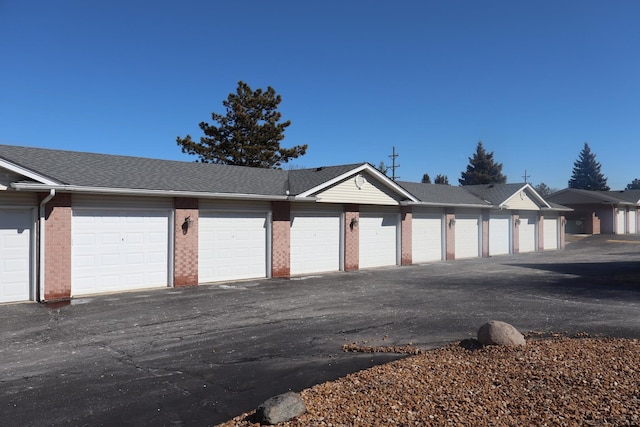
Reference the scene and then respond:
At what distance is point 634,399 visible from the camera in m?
4.89

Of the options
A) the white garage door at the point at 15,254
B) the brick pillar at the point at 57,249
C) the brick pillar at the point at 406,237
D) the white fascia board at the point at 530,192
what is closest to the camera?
the white garage door at the point at 15,254

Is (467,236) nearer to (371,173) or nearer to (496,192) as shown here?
(496,192)

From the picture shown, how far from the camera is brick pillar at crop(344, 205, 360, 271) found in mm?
19472

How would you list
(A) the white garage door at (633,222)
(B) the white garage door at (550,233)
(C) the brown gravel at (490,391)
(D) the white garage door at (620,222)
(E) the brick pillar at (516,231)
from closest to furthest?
(C) the brown gravel at (490,391)
(E) the brick pillar at (516,231)
(B) the white garage door at (550,233)
(D) the white garage door at (620,222)
(A) the white garage door at (633,222)

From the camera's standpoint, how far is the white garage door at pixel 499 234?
28125 mm

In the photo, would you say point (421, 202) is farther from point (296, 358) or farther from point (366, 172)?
point (296, 358)

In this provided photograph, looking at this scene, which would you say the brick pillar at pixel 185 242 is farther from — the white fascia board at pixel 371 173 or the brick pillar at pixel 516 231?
the brick pillar at pixel 516 231

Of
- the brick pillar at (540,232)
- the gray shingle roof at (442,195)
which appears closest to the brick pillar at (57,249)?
the gray shingle roof at (442,195)

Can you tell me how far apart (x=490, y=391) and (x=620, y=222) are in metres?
49.8

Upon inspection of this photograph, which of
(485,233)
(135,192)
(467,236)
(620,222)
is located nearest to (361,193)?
(135,192)

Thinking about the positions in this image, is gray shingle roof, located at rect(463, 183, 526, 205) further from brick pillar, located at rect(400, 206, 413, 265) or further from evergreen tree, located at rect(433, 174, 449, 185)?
evergreen tree, located at rect(433, 174, 449, 185)

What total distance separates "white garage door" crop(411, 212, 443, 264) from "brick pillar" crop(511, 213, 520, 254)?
793 centimetres

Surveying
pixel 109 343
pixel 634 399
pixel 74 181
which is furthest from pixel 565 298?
pixel 74 181

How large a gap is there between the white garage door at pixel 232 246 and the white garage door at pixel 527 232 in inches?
806
